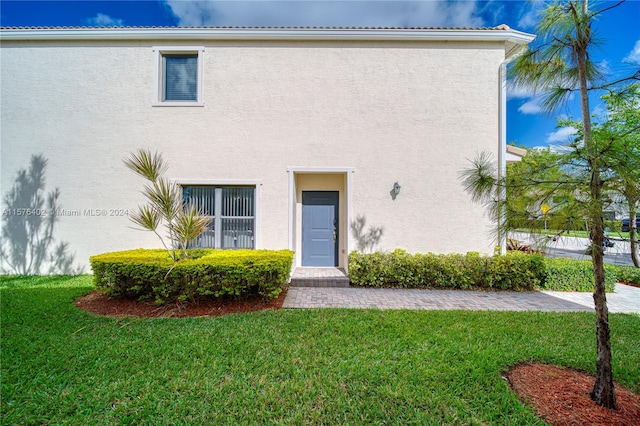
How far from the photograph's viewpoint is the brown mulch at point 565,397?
2457 millimetres

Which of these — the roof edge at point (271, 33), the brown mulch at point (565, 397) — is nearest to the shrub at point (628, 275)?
the roof edge at point (271, 33)

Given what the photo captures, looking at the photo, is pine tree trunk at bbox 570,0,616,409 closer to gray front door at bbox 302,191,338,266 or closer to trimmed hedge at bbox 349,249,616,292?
trimmed hedge at bbox 349,249,616,292

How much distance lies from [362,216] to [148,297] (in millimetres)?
5607

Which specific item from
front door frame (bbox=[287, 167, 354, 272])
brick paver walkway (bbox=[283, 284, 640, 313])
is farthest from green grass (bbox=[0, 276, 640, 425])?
front door frame (bbox=[287, 167, 354, 272])

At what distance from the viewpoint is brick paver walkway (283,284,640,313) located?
18.2ft

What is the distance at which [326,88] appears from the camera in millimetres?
7605

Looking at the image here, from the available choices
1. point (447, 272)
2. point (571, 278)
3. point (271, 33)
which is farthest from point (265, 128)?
point (571, 278)

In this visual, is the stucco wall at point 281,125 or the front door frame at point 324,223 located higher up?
the stucco wall at point 281,125

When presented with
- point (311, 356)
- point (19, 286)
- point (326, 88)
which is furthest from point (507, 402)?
point (19, 286)

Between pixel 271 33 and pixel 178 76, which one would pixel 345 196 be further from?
pixel 178 76

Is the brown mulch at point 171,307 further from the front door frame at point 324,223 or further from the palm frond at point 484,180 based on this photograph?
the palm frond at point 484,180

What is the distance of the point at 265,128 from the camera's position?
755 centimetres

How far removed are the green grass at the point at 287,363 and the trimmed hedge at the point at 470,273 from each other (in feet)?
6.08

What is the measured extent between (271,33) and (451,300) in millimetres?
8544
